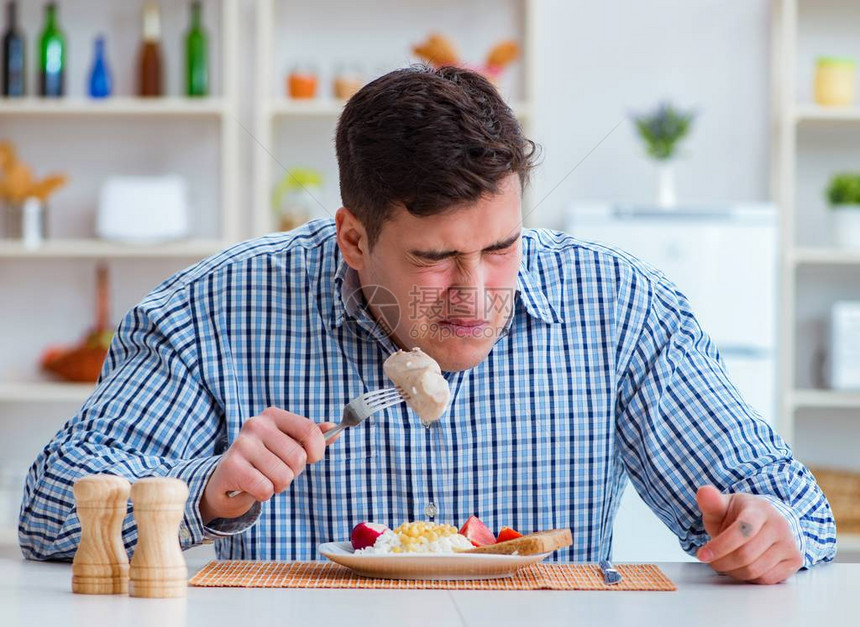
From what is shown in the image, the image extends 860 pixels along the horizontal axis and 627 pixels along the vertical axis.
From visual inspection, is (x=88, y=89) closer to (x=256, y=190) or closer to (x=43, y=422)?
(x=256, y=190)

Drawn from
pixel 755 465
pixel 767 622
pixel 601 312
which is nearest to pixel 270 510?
pixel 601 312

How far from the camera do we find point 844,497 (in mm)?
3664

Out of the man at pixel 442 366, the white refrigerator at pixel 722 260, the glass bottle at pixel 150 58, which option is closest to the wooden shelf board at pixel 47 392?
the glass bottle at pixel 150 58

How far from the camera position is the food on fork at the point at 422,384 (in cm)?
134

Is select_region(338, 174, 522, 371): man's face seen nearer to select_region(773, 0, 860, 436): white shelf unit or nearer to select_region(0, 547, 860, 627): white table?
select_region(0, 547, 860, 627): white table

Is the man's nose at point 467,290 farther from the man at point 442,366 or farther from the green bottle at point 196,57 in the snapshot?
the green bottle at point 196,57

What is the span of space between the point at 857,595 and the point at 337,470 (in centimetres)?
74

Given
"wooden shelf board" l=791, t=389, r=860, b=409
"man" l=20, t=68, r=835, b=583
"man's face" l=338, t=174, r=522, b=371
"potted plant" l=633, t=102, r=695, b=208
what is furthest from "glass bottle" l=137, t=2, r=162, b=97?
"man's face" l=338, t=174, r=522, b=371

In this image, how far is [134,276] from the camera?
404 cm

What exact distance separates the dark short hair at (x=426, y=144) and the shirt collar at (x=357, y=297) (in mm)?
158

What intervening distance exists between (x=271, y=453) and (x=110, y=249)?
269 centimetres

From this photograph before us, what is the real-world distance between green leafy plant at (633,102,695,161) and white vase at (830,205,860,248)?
552 mm

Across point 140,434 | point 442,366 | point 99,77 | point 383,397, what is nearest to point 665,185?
point 99,77

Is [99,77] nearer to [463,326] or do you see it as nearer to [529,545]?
[463,326]
